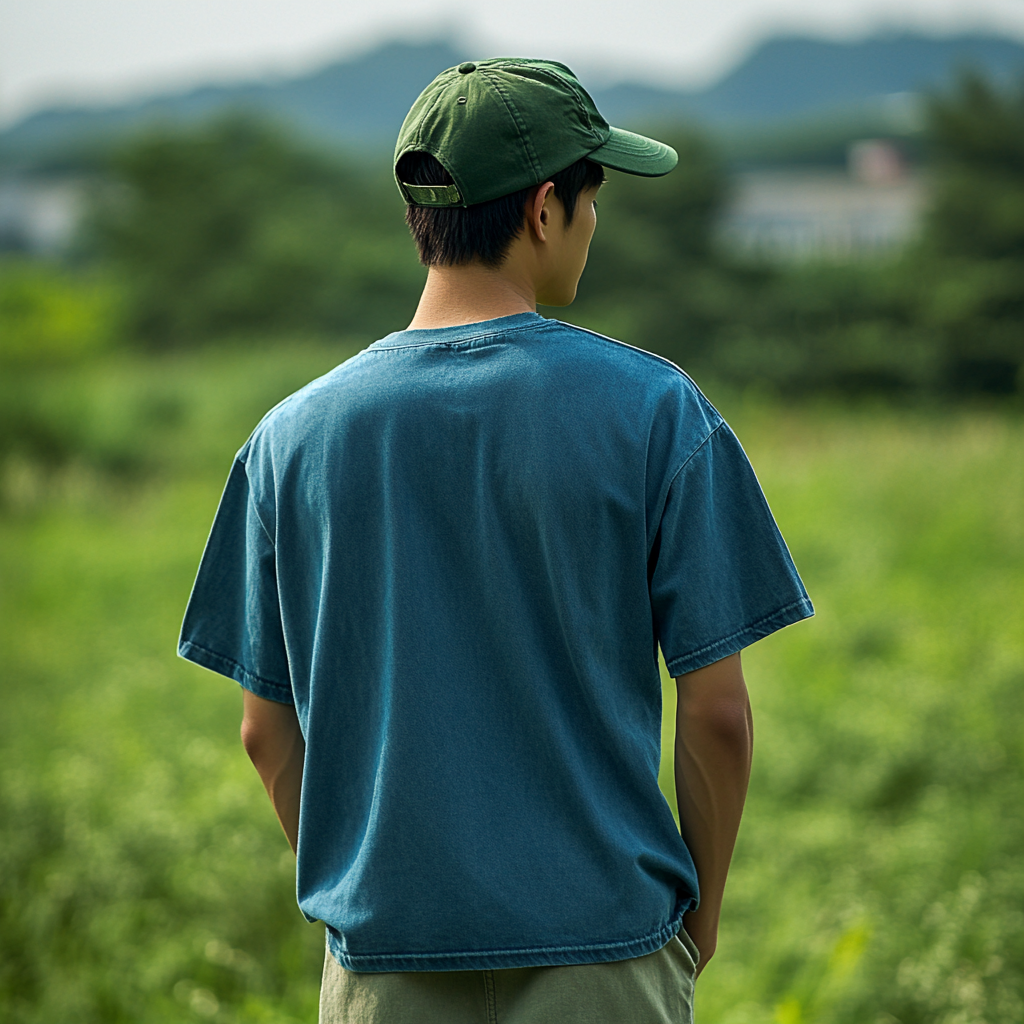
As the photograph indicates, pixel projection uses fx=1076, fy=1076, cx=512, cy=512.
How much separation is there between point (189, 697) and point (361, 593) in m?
4.64

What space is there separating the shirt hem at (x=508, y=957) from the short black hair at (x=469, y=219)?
71cm

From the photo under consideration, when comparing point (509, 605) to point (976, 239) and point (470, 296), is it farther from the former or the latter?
point (976, 239)

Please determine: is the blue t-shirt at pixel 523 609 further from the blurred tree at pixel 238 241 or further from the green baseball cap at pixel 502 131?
the blurred tree at pixel 238 241

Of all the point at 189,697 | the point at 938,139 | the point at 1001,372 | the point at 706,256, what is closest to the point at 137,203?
the point at 706,256

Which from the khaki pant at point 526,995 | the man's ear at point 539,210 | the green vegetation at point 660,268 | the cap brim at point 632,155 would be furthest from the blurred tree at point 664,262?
the khaki pant at point 526,995

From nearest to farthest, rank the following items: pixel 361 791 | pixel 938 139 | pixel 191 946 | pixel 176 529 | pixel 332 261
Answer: pixel 361 791, pixel 191 946, pixel 176 529, pixel 938 139, pixel 332 261

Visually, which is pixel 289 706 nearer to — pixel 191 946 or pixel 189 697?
pixel 191 946

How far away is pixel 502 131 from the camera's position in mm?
1112

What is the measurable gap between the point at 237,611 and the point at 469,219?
21.8 inches

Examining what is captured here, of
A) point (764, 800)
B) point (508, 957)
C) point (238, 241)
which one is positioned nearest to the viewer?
point (508, 957)

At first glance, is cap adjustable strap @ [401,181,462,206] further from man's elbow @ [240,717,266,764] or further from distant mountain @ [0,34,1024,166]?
distant mountain @ [0,34,1024,166]

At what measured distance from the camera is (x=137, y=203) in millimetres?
23328

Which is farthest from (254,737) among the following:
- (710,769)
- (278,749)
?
(710,769)

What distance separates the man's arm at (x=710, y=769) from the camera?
116 centimetres
